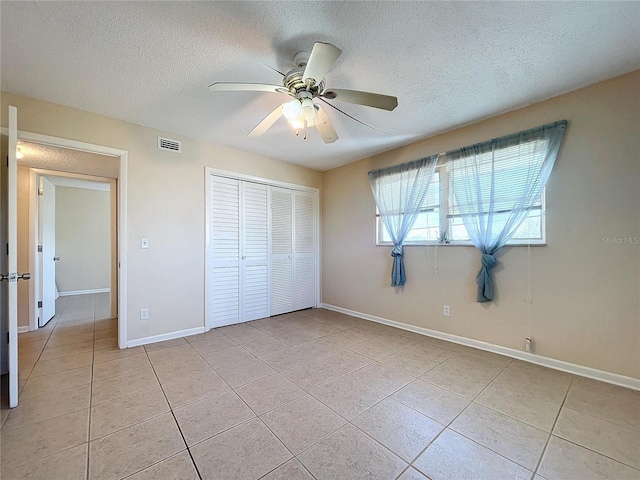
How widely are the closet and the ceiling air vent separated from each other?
46cm

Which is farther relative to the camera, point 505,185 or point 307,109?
point 505,185

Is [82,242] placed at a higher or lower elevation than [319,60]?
lower

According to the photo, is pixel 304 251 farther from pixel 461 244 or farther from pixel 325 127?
pixel 325 127

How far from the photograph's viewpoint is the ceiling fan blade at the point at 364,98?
1.74m

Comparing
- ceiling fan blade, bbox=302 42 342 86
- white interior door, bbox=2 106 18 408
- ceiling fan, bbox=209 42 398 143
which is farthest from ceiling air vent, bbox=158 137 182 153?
ceiling fan blade, bbox=302 42 342 86

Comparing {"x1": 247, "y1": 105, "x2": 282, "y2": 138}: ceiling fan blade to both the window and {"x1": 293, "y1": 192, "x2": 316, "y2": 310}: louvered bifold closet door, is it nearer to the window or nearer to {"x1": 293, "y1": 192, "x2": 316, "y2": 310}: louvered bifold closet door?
the window

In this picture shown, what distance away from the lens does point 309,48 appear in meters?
1.79

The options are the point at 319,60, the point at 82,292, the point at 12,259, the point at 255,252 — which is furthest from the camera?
the point at 82,292

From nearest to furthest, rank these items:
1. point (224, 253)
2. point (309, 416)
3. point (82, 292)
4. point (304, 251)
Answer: point (309, 416), point (224, 253), point (304, 251), point (82, 292)

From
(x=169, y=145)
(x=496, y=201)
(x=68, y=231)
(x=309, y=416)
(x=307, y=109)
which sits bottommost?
(x=309, y=416)

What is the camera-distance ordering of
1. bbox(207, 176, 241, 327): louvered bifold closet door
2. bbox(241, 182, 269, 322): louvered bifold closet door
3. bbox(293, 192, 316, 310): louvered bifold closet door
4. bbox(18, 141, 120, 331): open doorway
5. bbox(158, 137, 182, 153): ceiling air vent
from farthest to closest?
bbox(293, 192, 316, 310): louvered bifold closet door
bbox(241, 182, 269, 322): louvered bifold closet door
bbox(207, 176, 241, 327): louvered bifold closet door
bbox(18, 141, 120, 331): open doorway
bbox(158, 137, 182, 153): ceiling air vent

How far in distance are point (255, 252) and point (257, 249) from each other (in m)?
0.06

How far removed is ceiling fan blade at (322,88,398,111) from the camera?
5.72ft

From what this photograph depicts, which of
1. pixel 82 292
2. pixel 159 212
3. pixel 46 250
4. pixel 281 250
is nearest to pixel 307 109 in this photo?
pixel 159 212
